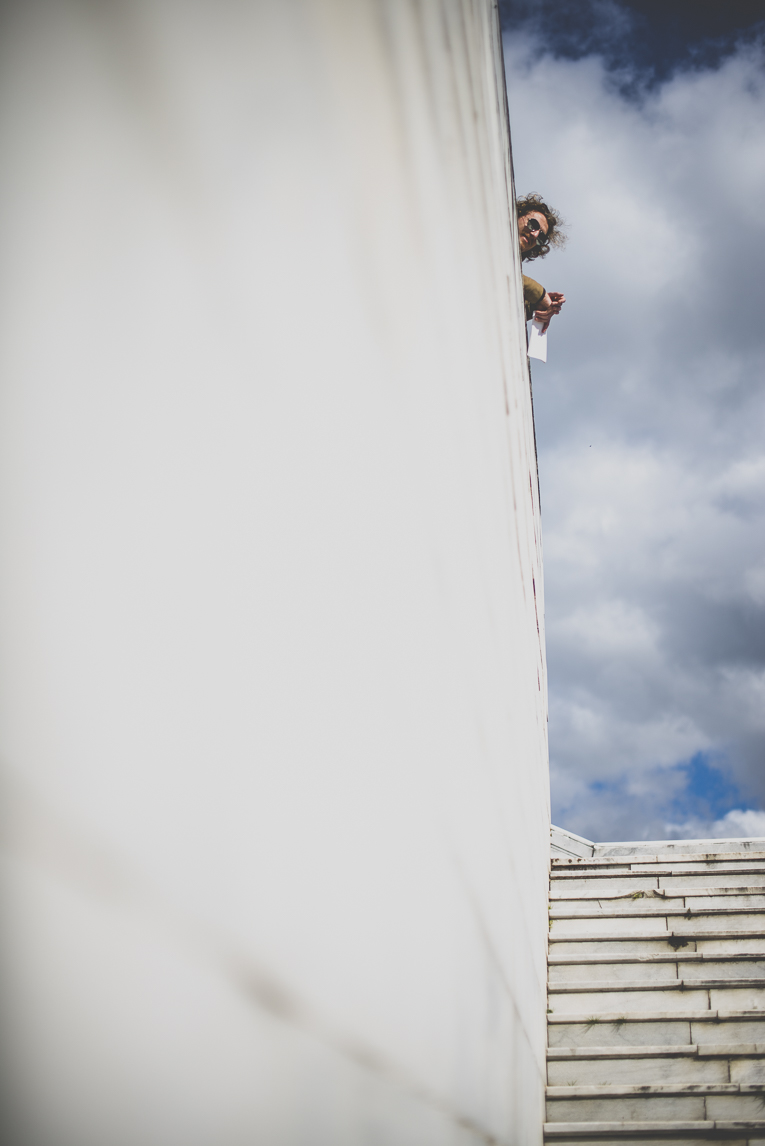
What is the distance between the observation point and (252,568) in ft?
1.24

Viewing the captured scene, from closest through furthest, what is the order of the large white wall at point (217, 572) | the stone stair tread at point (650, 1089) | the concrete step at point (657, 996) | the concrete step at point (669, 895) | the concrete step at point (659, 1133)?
the large white wall at point (217, 572) → the concrete step at point (659, 1133) → the stone stair tread at point (650, 1089) → the concrete step at point (657, 996) → the concrete step at point (669, 895)

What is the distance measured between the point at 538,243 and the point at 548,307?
2.67 feet

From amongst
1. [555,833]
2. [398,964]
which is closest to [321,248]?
[398,964]

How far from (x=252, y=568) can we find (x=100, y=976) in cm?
21

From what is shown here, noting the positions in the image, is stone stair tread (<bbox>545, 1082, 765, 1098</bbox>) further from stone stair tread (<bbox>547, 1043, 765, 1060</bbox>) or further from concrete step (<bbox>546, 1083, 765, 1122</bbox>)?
stone stair tread (<bbox>547, 1043, 765, 1060</bbox>)

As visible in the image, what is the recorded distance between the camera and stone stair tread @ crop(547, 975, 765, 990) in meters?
2.65

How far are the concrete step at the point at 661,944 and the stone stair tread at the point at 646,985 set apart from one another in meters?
0.14

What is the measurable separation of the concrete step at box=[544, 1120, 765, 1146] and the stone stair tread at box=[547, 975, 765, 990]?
54cm

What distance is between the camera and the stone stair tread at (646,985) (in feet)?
8.69

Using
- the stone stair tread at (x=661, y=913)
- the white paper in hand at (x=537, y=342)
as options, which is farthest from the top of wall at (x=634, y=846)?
the white paper in hand at (x=537, y=342)

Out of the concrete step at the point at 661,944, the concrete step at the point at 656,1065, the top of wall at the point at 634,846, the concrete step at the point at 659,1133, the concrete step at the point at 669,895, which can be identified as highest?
the top of wall at the point at 634,846

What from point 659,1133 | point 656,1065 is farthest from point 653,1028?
point 659,1133

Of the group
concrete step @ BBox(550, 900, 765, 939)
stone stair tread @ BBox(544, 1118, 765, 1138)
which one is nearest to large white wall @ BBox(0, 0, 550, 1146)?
stone stair tread @ BBox(544, 1118, 765, 1138)

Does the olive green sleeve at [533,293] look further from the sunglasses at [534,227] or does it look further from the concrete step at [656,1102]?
the concrete step at [656,1102]
